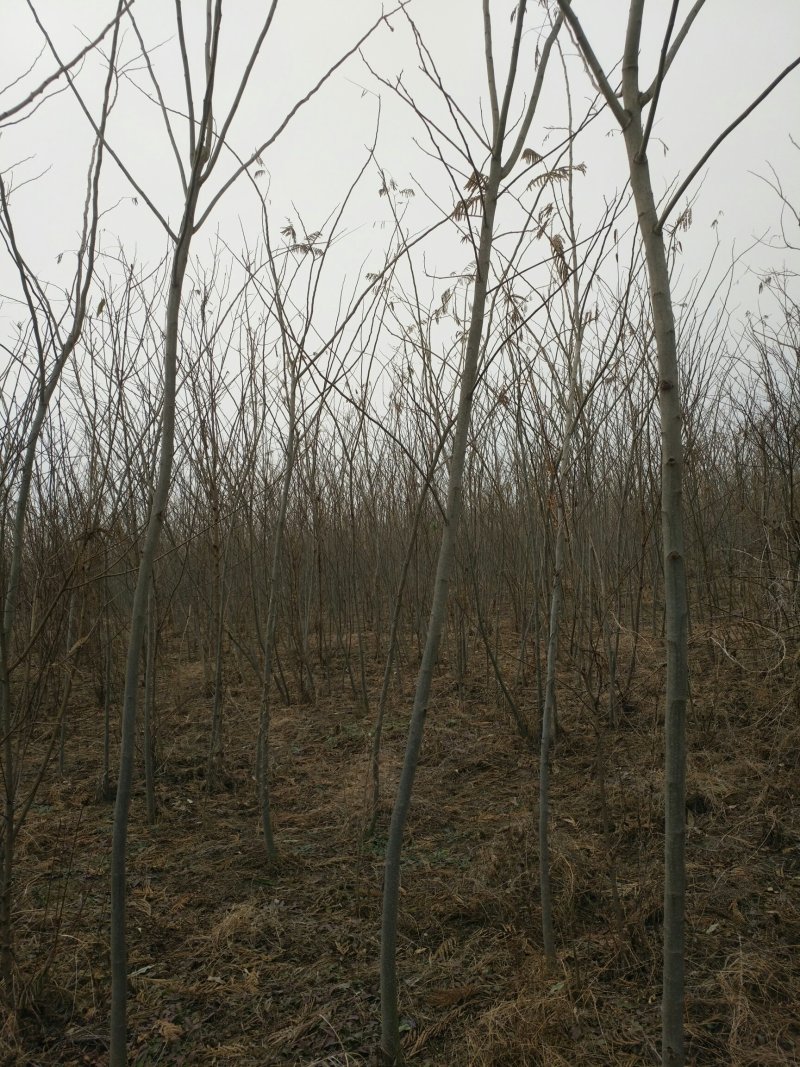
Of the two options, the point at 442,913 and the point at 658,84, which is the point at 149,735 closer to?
the point at 442,913

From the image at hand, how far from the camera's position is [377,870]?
99.0 inches

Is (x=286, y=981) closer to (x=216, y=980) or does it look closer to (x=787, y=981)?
(x=216, y=980)

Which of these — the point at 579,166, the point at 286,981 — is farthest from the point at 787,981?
the point at 579,166

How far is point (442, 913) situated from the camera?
218 cm

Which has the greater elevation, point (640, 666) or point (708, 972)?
point (640, 666)

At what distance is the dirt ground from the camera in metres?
1.64

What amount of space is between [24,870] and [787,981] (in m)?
2.43

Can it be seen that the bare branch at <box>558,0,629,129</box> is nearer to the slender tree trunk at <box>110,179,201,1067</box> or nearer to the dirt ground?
the slender tree trunk at <box>110,179,201,1067</box>

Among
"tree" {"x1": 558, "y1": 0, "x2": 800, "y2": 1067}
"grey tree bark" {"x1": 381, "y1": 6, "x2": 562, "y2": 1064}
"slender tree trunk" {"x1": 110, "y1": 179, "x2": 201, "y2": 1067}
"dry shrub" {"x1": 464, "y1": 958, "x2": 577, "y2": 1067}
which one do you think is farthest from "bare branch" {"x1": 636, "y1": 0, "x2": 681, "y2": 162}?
"dry shrub" {"x1": 464, "y1": 958, "x2": 577, "y2": 1067}

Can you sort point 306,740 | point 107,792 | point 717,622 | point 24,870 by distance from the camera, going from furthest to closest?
point 717,622
point 306,740
point 107,792
point 24,870

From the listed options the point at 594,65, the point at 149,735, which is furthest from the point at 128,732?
the point at 149,735

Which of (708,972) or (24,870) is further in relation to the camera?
(24,870)

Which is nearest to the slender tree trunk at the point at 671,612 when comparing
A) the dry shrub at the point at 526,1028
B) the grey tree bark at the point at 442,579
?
the grey tree bark at the point at 442,579

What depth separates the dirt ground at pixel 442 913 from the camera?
1641mm
